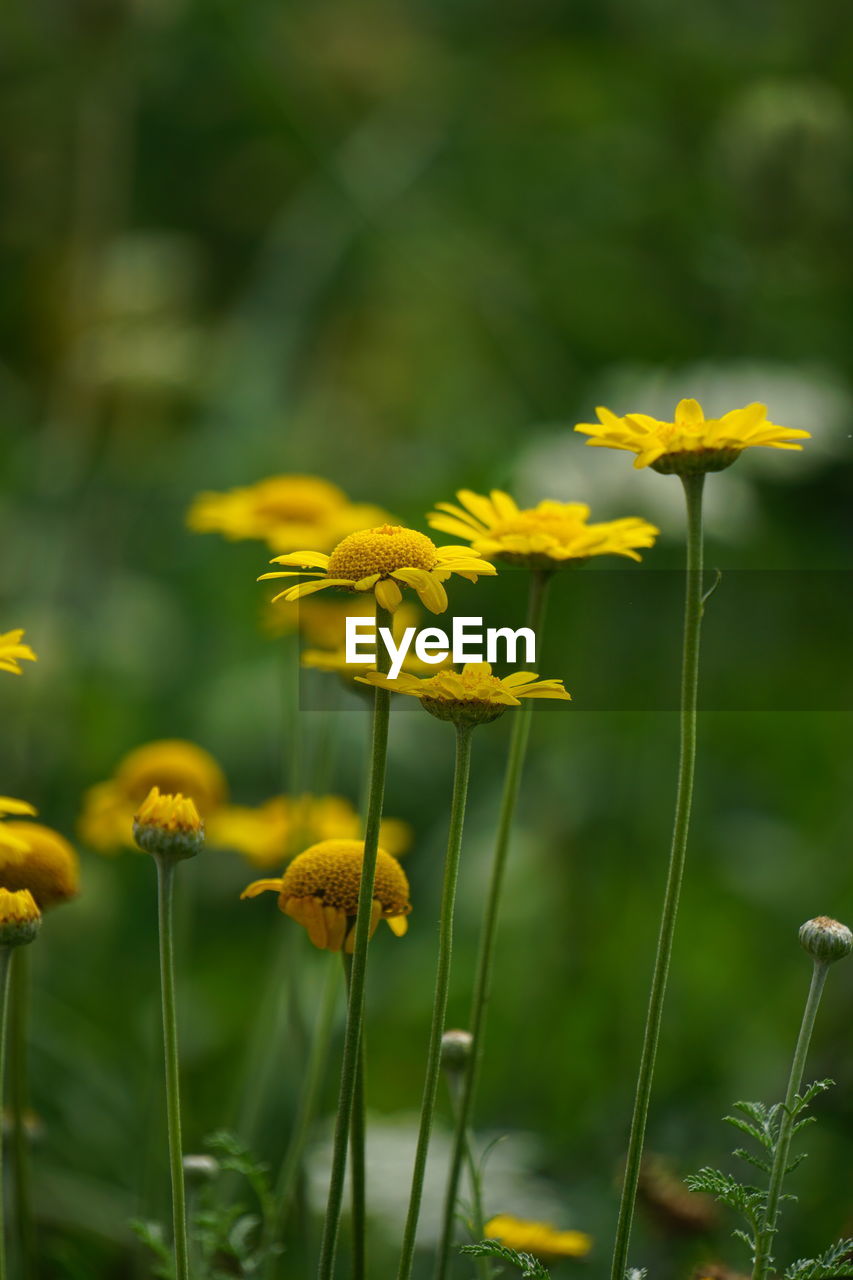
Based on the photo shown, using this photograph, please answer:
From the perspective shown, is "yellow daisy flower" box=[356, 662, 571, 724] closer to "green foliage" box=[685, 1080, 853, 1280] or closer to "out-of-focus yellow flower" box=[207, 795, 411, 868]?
"green foliage" box=[685, 1080, 853, 1280]

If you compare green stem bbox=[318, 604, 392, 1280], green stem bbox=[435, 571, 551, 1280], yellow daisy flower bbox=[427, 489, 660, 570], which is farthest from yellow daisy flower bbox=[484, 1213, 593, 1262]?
yellow daisy flower bbox=[427, 489, 660, 570]

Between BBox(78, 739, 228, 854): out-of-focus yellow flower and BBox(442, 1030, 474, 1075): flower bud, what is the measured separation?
242 mm

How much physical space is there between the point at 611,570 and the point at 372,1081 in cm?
57

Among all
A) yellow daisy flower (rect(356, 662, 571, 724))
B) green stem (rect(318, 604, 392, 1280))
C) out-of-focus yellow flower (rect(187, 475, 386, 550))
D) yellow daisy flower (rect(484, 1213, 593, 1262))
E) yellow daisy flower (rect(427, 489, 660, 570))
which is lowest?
yellow daisy flower (rect(484, 1213, 593, 1262))

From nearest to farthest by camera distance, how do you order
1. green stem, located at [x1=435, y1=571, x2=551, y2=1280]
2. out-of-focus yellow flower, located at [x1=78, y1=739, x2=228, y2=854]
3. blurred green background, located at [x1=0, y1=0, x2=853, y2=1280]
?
green stem, located at [x1=435, y1=571, x2=551, y2=1280], out-of-focus yellow flower, located at [x1=78, y1=739, x2=228, y2=854], blurred green background, located at [x1=0, y1=0, x2=853, y2=1280]

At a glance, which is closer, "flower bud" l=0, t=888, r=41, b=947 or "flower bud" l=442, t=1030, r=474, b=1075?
"flower bud" l=0, t=888, r=41, b=947

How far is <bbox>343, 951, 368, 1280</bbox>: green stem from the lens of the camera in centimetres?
52

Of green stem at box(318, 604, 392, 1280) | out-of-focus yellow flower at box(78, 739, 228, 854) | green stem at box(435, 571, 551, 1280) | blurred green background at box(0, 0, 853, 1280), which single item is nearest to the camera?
green stem at box(318, 604, 392, 1280)

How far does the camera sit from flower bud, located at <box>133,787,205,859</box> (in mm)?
501

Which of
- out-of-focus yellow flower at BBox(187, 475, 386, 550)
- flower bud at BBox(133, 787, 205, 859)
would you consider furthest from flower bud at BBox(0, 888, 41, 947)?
out-of-focus yellow flower at BBox(187, 475, 386, 550)

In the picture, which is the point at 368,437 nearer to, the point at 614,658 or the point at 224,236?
the point at 224,236

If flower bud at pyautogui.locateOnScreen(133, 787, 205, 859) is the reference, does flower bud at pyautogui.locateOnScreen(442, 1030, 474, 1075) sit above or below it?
below

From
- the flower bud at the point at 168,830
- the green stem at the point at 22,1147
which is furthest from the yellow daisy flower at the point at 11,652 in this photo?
the green stem at the point at 22,1147

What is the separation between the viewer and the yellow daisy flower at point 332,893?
19.9 inches
